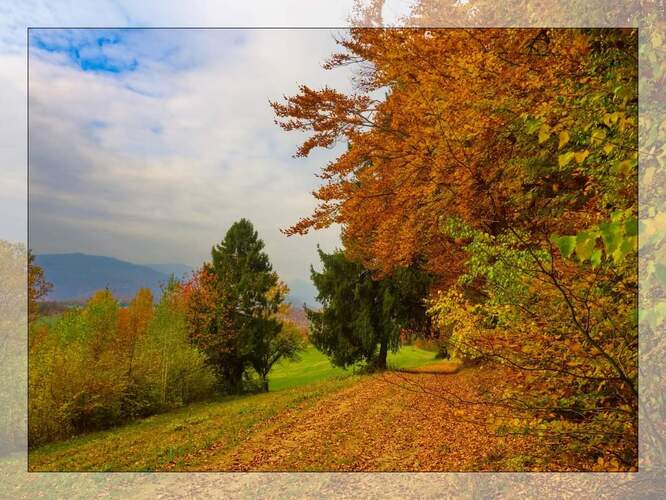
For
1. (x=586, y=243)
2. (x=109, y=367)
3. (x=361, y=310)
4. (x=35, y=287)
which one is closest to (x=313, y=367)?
(x=361, y=310)

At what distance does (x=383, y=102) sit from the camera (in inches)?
341

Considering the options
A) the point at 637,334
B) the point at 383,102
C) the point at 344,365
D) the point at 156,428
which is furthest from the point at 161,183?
the point at 344,365

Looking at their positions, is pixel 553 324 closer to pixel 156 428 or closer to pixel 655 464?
pixel 655 464

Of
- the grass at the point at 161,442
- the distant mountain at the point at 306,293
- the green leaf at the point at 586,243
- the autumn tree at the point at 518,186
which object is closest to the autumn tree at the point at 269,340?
the distant mountain at the point at 306,293

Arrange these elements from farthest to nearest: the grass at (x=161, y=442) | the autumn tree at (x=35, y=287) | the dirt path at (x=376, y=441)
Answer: the autumn tree at (x=35, y=287) < the grass at (x=161, y=442) < the dirt path at (x=376, y=441)

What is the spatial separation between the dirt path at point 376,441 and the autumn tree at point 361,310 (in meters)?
6.89

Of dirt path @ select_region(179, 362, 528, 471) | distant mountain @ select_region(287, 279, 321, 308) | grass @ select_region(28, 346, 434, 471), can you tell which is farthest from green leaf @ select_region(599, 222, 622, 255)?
distant mountain @ select_region(287, 279, 321, 308)

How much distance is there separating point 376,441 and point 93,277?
13520mm

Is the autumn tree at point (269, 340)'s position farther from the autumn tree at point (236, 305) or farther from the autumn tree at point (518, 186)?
the autumn tree at point (518, 186)

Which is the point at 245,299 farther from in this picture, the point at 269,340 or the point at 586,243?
the point at 586,243

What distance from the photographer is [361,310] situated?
1841 cm

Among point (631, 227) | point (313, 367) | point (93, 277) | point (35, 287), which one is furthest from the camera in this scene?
point (313, 367)

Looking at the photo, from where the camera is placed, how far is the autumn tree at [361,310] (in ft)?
57.4

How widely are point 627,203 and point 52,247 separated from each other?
33.5ft
